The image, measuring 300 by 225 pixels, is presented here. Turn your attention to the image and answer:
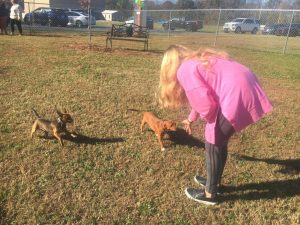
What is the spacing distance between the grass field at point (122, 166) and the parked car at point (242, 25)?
81.1ft

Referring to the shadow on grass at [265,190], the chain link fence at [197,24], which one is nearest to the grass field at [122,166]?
the shadow on grass at [265,190]

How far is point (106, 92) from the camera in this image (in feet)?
21.4

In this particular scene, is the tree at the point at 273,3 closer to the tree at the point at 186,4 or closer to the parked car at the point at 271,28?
the tree at the point at 186,4

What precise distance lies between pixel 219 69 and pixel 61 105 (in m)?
3.56

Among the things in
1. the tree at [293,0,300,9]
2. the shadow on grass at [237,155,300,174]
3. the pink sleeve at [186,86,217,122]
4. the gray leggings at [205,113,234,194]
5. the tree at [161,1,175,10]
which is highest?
the tree at [293,0,300,9]

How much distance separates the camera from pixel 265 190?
367 centimetres

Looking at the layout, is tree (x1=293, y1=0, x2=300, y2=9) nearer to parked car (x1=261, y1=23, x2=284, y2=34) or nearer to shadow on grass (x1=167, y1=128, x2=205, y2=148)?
parked car (x1=261, y1=23, x2=284, y2=34)

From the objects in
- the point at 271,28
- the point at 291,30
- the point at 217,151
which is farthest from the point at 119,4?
the point at 217,151

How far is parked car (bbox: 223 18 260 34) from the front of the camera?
30.0 meters

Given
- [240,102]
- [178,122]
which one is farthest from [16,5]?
[240,102]

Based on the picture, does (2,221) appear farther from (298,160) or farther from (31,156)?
(298,160)

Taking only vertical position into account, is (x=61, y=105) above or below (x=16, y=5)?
below

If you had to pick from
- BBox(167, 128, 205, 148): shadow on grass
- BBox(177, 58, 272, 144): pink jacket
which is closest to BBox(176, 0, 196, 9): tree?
BBox(167, 128, 205, 148): shadow on grass

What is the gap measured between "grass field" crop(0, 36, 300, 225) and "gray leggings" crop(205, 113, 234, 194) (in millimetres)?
313
